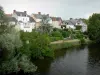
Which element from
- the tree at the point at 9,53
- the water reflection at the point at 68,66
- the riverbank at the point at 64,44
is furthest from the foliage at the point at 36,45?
the riverbank at the point at 64,44

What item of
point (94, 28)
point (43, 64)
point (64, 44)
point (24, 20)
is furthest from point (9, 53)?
point (94, 28)

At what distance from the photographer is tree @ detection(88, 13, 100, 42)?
301ft

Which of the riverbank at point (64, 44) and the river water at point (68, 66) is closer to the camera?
the river water at point (68, 66)

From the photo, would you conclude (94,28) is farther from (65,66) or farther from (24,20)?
(65,66)

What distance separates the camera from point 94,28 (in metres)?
95.0

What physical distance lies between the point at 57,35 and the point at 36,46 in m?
29.7

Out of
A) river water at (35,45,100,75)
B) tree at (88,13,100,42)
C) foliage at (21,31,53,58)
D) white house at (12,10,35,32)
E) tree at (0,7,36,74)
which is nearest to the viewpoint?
tree at (0,7,36,74)

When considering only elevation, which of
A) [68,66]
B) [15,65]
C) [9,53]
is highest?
[9,53]

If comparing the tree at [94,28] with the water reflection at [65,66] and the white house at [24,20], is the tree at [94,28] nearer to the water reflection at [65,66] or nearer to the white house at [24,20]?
the white house at [24,20]

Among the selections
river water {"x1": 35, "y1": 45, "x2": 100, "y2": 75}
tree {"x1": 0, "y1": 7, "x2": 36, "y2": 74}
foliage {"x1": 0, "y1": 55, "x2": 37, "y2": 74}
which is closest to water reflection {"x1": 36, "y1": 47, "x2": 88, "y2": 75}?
river water {"x1": 35, "y1": 45, "x2": 100, "y2": 75}

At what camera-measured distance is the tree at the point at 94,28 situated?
91.8 m

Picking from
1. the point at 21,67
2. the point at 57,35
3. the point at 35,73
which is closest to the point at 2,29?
the point at 21,67

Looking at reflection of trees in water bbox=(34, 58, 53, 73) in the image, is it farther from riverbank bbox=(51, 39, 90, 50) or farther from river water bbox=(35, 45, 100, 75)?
riverbank bbox=(51, 39, 90, 50)

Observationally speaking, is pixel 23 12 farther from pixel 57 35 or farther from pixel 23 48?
pixel 23 48
